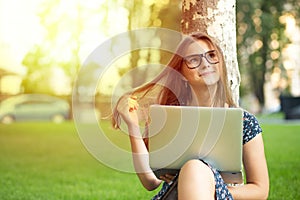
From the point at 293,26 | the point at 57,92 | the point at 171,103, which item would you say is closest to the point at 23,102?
the point at 57,92

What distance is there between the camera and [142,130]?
A: 244 centimetres

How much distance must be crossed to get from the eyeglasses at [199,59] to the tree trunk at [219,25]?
2.60 ft

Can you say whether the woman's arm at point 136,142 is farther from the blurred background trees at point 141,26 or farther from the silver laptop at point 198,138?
the blurred background trees at point 141,26

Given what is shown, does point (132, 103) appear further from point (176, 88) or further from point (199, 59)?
point (199, 59)

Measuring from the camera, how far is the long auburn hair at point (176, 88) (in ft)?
7.80

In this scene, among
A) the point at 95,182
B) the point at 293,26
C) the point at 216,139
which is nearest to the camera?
the point at 216,139

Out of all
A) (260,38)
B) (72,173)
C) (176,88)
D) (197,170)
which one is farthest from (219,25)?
(260,38)

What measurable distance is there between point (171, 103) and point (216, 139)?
33 cm

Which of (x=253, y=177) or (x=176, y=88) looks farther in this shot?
(x=176, y=88)

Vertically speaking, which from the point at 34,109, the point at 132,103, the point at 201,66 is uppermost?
the point at 201,66

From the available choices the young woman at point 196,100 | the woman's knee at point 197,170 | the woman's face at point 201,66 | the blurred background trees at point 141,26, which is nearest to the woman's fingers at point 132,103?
the young woman at point 196,100

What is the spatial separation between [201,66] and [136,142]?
37 centimetres

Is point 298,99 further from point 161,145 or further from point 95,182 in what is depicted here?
point 161,145

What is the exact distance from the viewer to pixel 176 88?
96.3 inches
